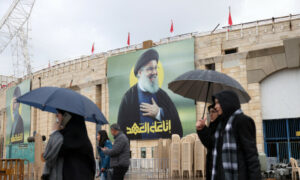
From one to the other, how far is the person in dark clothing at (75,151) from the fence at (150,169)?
922cm

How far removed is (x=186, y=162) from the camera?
11.9 metres

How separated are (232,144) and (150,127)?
56.0 ft

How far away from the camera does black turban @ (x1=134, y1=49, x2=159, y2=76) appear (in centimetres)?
2048

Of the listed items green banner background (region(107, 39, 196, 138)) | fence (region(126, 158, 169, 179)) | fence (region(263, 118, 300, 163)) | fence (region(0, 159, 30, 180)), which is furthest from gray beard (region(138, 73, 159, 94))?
fence (region(0, 159, 30, 180))

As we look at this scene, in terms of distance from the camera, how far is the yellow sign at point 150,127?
19219 mm

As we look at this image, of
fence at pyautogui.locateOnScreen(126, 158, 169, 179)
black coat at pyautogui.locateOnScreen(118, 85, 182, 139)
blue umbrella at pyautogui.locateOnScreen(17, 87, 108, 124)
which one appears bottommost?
fence at pyautogui.locateOnScreen(126, 158, 169, 179)

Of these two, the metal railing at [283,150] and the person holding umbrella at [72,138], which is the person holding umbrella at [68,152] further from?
the metal railing at [283,150]

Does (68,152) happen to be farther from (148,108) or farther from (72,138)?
(148,108)

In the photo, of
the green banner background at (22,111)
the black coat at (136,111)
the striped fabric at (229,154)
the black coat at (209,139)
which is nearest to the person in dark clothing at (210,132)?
the black coat at (209,139)

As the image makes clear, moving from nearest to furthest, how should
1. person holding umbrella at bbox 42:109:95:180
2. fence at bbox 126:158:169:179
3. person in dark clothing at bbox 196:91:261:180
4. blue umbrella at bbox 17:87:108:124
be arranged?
person in dark clothing at bbox 196:91:261:180, person holding umbrella at bbox 42:109:95:180, blue umbrella at bbox 17:87:108:124, fence at bbox 126:158:169:179

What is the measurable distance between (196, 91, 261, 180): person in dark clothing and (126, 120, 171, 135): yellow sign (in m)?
16.0

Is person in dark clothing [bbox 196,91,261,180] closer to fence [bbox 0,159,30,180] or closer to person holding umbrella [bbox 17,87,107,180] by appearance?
person holding umbrella [bbox 17,87,107,180]

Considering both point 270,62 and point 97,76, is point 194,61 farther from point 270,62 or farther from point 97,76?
point 97,76

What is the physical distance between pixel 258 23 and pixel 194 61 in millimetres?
3880
